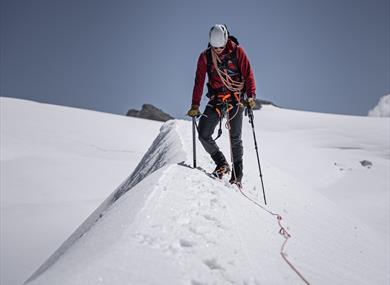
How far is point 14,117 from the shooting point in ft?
69.6

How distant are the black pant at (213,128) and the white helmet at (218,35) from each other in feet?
3.13

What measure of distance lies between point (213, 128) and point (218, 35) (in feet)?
4.55

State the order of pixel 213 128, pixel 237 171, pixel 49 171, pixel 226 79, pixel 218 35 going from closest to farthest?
pixel 218 35 → pixel 226 79 → pixel 213 128 → pixel 237 171 → pixel 49 171

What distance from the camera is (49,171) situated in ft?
44.2

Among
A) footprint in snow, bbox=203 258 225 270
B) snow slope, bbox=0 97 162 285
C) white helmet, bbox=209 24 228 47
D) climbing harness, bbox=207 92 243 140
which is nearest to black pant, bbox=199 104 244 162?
climbing harness, bbox=207 92 243 140

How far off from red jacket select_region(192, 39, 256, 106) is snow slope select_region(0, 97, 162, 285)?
243 inches

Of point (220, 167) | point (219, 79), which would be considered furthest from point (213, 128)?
point (219, 79)

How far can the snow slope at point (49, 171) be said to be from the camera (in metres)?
8.64

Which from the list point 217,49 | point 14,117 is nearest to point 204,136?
point 217,49

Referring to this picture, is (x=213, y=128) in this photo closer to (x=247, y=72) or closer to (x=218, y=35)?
(x=247, y=72)

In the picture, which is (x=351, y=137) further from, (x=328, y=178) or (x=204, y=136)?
(x=204, y=136)

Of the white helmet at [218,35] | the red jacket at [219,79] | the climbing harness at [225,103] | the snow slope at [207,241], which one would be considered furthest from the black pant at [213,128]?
the white helmet at [218,35]

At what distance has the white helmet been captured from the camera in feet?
14.4

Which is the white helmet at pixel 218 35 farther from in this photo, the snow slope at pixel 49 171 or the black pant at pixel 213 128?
the snow slope at pixel 49 171
